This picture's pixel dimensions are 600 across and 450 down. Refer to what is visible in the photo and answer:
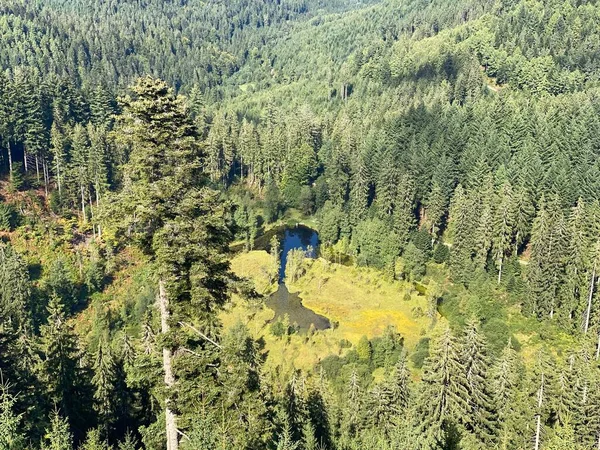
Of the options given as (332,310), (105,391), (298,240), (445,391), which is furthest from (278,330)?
(298,240)

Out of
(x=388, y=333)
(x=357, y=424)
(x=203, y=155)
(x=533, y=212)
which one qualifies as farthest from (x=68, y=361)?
(x=533, y=212)

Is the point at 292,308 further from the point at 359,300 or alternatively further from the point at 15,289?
the point at 15,289

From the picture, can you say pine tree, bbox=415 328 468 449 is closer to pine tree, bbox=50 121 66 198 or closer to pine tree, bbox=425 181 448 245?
pine tree, bbox=425 181 448 245

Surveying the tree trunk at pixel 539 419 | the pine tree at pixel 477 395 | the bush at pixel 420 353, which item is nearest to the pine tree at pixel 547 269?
the bush at pixel 420 353

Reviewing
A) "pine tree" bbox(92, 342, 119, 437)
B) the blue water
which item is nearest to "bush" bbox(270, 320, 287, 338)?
the blue water

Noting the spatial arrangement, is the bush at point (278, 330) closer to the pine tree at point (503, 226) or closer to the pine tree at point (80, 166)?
the pine tree at point (503, 226)

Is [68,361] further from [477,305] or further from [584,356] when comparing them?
[477,305]
